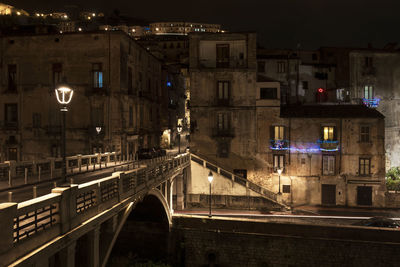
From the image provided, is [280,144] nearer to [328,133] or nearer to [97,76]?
[328,133]

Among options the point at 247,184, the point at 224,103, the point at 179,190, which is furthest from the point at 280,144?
the point at 179,190

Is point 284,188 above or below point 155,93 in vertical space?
below

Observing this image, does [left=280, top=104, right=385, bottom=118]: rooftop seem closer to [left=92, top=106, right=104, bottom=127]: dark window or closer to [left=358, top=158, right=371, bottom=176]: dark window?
[left=358, top=158, right=371, bottom=176]: dark window

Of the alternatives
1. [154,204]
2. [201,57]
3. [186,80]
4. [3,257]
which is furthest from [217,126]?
[186,80]

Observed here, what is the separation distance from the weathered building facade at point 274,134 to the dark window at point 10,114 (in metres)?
18.7

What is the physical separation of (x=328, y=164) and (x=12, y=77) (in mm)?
34679

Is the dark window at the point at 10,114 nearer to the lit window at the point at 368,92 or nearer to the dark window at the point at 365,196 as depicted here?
the dark window at the point at 365,196

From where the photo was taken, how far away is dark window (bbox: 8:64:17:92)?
107 ft

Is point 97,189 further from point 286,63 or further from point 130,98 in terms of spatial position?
point 286,63

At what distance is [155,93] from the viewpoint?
148 feet

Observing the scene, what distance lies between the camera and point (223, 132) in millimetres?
35906

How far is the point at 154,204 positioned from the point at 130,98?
14.4 m

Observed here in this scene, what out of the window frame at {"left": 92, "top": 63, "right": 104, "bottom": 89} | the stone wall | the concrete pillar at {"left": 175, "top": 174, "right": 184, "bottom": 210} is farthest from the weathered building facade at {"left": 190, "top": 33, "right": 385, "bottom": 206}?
the window frame at {"left": 92, "top": 63, "right": 104, "bottom": 89}

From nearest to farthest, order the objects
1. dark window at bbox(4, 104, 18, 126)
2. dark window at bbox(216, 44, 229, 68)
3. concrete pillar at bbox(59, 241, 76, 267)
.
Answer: concrete pillar at bbox(59, 241, 76, 267) → dark window at bbox(4, 104, 18, 126) → dark window at bbox(216, 44, 229, 68)
